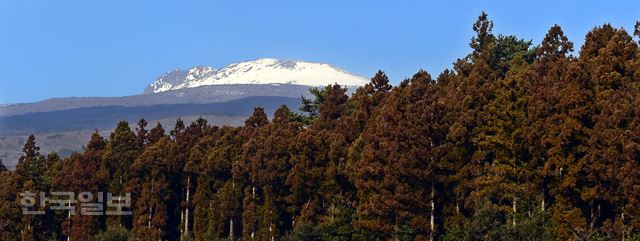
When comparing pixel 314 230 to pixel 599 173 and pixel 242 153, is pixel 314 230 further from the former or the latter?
pixel 599 173

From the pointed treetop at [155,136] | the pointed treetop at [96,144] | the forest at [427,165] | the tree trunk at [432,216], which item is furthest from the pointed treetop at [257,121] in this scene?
the tree trunk at [432,216]

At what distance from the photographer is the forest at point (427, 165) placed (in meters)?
44.2

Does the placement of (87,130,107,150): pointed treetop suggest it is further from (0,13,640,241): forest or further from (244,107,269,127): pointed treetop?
(244,107,269,127): pointed treetop

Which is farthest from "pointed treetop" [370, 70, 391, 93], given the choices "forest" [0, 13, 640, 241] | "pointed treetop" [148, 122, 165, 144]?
"pointed treetop" [148, 122, 165, 144]

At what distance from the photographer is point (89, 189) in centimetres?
7400

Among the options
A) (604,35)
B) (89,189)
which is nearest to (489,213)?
(604,35)

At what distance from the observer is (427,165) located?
50562 mm

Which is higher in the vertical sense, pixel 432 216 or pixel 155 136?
pixel 155 136

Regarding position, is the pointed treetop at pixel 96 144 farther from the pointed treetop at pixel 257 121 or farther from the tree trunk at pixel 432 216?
the tree trunk at pixel 432 216

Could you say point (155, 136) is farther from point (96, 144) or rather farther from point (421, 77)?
point (421, 77)

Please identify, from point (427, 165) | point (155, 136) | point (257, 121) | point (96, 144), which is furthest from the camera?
point (155, 136)

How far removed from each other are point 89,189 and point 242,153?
45.5 feet

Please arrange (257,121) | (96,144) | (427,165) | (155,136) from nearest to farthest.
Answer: (427,165)
(257,121)
(96,144)
(155,136)

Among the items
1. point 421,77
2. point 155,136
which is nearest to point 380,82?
point 421,77
